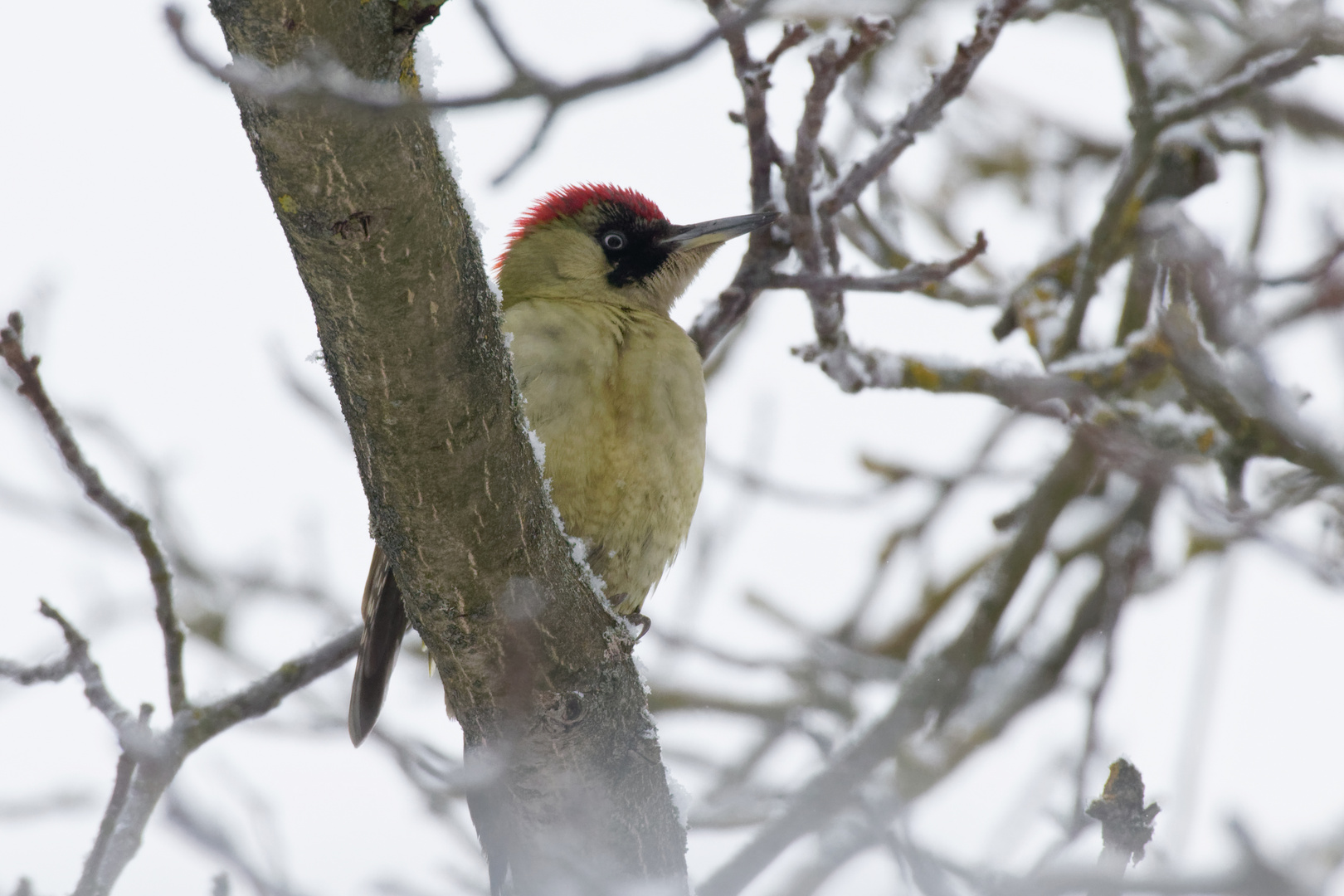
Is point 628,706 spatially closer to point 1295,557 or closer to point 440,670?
point 440,670

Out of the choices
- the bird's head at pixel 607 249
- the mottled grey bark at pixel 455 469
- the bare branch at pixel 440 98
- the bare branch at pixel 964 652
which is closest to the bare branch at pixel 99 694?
the mottled grey bark at pixel 455 469

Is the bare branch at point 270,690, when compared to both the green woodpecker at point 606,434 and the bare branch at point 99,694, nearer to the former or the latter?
the green woodpecker at point 606,434

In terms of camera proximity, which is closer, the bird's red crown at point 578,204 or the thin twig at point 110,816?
the thin twig at point 110,816

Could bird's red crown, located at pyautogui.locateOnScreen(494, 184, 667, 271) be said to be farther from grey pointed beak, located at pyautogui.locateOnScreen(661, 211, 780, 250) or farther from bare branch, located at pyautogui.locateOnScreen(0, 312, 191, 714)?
bare branch, located at pyautogui.locateOnScreen(0, 312, 191, 714)

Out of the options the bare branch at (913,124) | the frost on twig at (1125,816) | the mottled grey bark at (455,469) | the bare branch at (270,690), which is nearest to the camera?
the mottled grey bark at (455,469)

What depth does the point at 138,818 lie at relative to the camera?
10.4 feet

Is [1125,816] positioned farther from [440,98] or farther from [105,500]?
[105,500]

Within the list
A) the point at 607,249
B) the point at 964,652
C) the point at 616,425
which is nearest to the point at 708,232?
the point at 607,249

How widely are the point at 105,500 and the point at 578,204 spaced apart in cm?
269

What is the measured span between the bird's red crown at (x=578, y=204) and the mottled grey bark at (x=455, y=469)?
2.41 metres

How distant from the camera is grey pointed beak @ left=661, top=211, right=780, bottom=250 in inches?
189

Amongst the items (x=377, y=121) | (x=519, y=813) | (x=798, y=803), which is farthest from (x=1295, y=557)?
(x=377, y=121)

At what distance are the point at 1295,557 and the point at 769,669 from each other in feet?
7.52

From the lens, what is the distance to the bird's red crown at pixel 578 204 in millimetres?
5270
